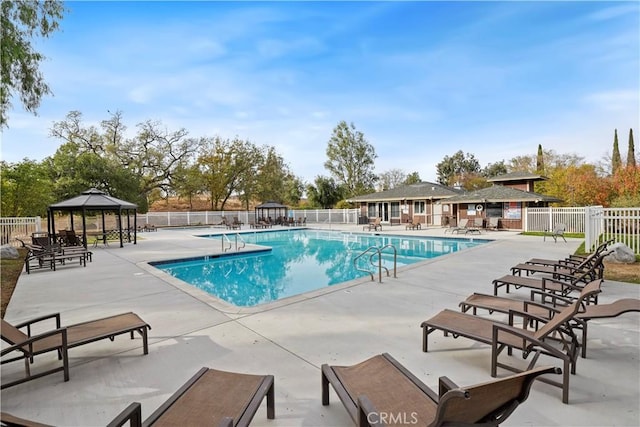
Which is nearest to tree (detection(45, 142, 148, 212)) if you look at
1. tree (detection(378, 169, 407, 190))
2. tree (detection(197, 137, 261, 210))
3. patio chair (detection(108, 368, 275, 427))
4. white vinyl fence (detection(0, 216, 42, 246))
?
white vinyl fence (detection(0, 216, 42, 246))

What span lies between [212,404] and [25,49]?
1024cm

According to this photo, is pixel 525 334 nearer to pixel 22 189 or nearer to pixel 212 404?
pixel 212 404

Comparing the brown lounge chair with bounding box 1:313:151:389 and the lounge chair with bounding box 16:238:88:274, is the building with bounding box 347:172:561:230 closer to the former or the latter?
the lounge chair with bounding box 16:238:88:274

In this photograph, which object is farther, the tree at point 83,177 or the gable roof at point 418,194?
the gable roof at point 418,194

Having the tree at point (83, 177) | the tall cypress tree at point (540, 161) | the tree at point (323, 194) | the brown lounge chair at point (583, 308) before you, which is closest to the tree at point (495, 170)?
the tall cypress tree at point (540, 161)

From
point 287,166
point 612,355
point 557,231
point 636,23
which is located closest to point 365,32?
point 636,23

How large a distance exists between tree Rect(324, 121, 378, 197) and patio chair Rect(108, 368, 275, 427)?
37.1m

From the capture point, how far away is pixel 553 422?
7.07 feet

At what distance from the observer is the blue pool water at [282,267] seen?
25.8 feet

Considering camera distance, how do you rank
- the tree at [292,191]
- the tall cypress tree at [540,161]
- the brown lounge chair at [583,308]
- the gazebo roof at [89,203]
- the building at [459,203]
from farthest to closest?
the tree at [292,191] → the tall cypress tree at [540,161] → the building at [459,203] → the gazebo roof at [89,203] → the brown lounge chair at [583,308]

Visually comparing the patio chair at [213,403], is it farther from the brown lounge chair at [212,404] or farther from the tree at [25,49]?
the tree at [25,49]

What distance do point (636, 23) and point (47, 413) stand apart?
43.9ft

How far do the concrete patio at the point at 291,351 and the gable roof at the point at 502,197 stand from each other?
45.4 feet

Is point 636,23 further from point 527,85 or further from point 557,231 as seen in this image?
point 557,231
